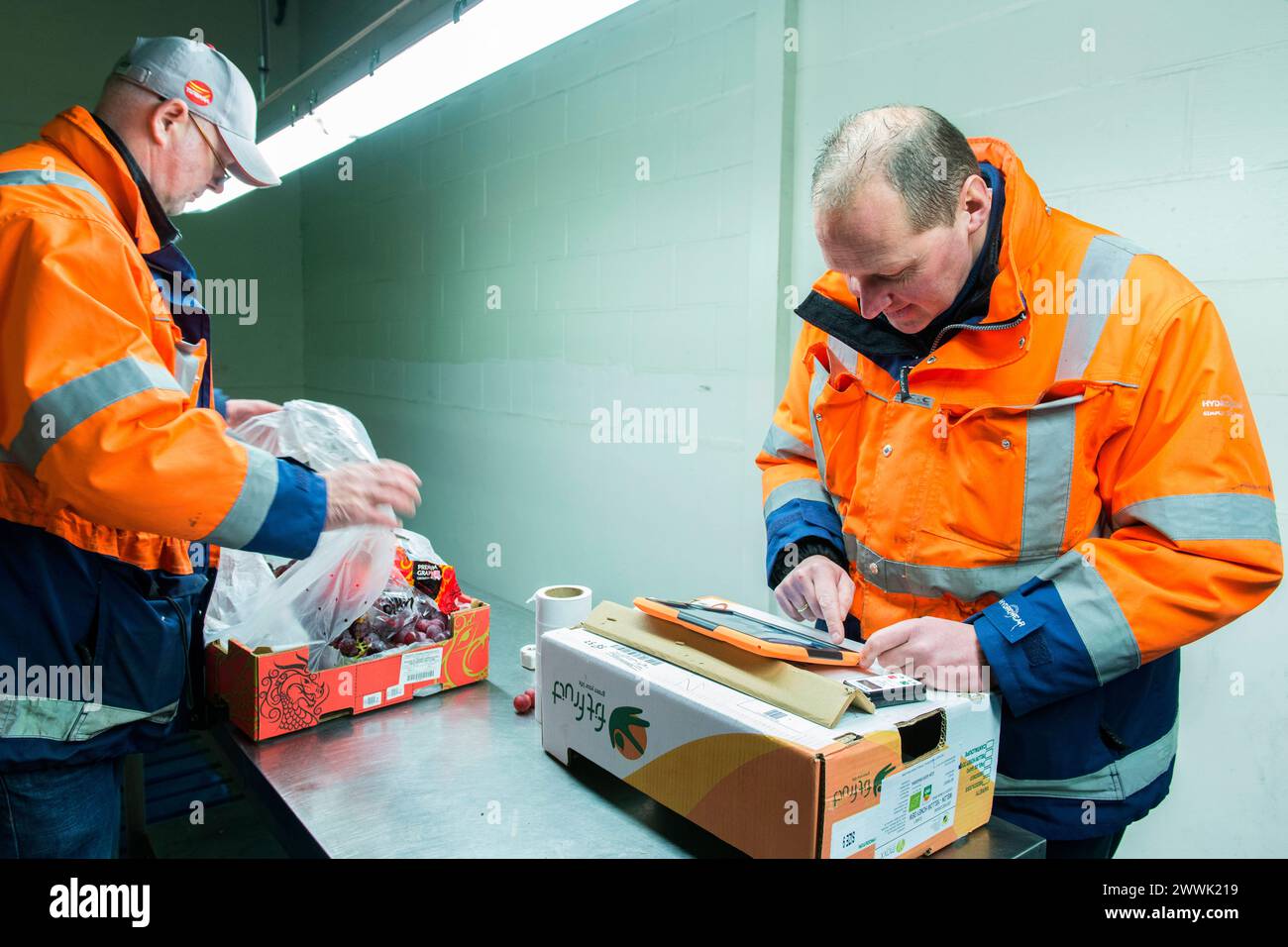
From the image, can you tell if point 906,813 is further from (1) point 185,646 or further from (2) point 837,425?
(1) point 185,646

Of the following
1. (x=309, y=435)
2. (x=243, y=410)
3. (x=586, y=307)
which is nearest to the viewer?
(x=309, y=435)

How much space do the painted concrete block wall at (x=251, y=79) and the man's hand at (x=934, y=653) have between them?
4.58 meters

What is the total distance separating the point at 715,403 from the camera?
2.39 metres

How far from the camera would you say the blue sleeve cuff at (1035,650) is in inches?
43.2

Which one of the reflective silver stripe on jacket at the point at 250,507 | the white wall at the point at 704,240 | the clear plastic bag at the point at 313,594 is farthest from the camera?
the clear plastic bag at the point at 313,594

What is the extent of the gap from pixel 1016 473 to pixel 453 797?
39.2 inches

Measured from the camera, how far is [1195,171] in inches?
58.8

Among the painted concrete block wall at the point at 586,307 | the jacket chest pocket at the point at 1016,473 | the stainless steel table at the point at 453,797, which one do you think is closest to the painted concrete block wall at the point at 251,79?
the painted concrete block wall at the point at 586,307

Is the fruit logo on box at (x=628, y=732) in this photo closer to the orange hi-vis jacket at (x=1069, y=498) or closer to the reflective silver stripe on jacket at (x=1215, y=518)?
the orange hi-vis jacket at (x=1069, y=498)

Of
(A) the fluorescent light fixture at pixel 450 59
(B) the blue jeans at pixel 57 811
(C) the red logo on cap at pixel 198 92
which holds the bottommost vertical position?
(B) the blue jeans at pixel 57 811

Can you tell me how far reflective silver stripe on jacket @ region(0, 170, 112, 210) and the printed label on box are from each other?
4.32 ft

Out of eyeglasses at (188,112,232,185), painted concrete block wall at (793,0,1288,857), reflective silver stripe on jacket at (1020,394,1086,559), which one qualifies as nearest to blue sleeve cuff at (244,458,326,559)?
eyeglasses at (188,112,232,185)

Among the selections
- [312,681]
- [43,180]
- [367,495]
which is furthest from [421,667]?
[43,180]

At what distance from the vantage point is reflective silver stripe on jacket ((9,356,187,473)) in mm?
1058
